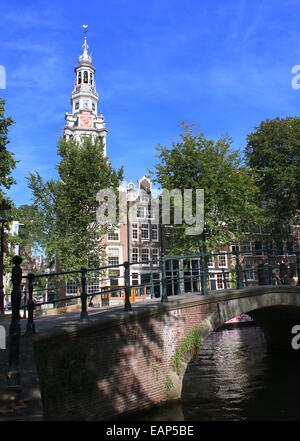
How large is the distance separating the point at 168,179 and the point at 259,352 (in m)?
12.1

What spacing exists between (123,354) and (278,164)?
29110 millimetres

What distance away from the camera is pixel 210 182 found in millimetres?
25531

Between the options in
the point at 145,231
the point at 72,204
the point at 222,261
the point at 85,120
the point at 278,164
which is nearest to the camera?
the point at 72,204

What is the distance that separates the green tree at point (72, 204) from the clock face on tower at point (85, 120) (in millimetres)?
14118

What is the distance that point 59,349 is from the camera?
22.9 ft

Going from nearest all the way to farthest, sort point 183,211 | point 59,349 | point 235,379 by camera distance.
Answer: point 59,349
point 235,379
point 183,211

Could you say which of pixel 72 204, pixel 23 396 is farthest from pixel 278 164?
pixel 23 396

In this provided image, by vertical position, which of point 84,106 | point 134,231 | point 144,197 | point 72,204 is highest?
point 84,106

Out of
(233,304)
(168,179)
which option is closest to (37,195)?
(168,179)

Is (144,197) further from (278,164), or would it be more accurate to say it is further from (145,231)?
(278,164)

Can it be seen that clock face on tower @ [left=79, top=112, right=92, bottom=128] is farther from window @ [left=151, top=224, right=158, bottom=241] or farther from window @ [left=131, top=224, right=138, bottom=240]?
window @ [left=151, top=224, right=158, bottom=241]

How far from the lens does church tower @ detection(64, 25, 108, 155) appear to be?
139 feet

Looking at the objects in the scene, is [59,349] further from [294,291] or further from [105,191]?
[105,191]

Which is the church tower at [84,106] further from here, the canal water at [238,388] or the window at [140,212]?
the canal water at [238,388]
